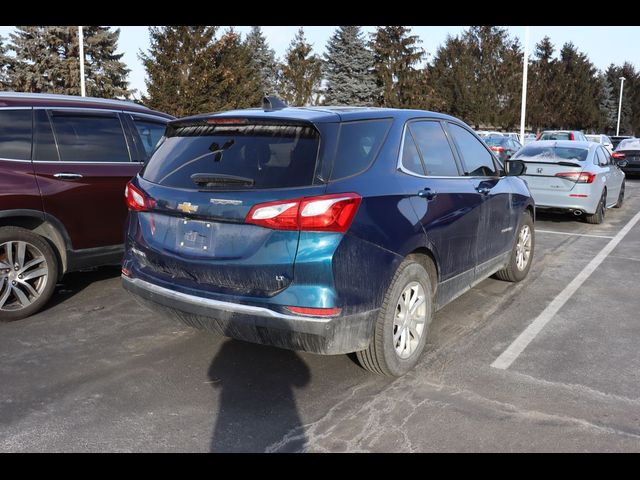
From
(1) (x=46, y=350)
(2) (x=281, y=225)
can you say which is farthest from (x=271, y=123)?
(1) (x=46, y=350)

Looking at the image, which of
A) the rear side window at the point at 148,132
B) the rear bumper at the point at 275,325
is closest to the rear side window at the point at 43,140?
the rear side window at the point at 148,132

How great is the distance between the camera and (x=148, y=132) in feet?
20.7

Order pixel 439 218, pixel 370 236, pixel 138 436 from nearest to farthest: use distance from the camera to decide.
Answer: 1. pixel 138 436
2. pixel 370 236
3. pixel 439 218

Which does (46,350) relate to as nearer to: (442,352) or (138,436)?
(138,436)

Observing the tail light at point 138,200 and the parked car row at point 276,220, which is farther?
the tail light at point 138,200

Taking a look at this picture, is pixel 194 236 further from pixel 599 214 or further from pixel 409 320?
pixel 599 214

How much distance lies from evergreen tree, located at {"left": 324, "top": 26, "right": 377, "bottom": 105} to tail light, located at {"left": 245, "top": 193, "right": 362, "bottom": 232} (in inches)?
1798

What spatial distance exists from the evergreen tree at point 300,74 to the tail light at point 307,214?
127 feet

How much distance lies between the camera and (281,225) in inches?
128

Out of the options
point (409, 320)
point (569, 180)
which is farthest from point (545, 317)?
point (569, 180)

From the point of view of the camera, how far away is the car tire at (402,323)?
3.69 metres

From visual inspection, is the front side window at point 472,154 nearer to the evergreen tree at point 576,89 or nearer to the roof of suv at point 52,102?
the roof of suv at point 52,102
